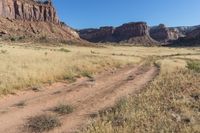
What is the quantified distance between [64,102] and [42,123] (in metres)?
3.28

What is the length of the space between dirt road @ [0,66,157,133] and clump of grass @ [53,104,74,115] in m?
0.17

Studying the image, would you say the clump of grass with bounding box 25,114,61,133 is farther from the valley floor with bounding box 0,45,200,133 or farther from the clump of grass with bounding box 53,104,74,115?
the clump of grass with bounding box 53,104,74,115

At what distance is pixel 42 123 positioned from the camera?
990cm

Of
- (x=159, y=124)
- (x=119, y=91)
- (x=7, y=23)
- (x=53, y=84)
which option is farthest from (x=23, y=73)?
(x=7, y=23)

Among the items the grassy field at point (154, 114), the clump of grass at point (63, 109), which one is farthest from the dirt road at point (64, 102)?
the grassy field at point (154, 114)

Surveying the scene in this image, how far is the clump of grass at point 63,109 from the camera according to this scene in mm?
11422

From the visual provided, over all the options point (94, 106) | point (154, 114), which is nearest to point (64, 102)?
point (94, 106)

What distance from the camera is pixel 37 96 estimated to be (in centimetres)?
1463

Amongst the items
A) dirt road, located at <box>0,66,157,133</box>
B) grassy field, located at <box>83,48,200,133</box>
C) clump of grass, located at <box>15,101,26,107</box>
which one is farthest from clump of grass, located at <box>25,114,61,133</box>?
clump of grass, located at <box>15,101,26,107</box>

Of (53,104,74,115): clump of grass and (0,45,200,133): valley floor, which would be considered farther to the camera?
(53,104,74,115): clump of grass

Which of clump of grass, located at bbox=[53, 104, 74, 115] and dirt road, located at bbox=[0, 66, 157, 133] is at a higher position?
clump of grass, located at bbox=[53, 104, 74, 115]

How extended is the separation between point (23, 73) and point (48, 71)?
2.34 meters

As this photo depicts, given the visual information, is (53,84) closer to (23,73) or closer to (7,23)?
(23,73)

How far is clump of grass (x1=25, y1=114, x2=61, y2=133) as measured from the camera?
9602mm
